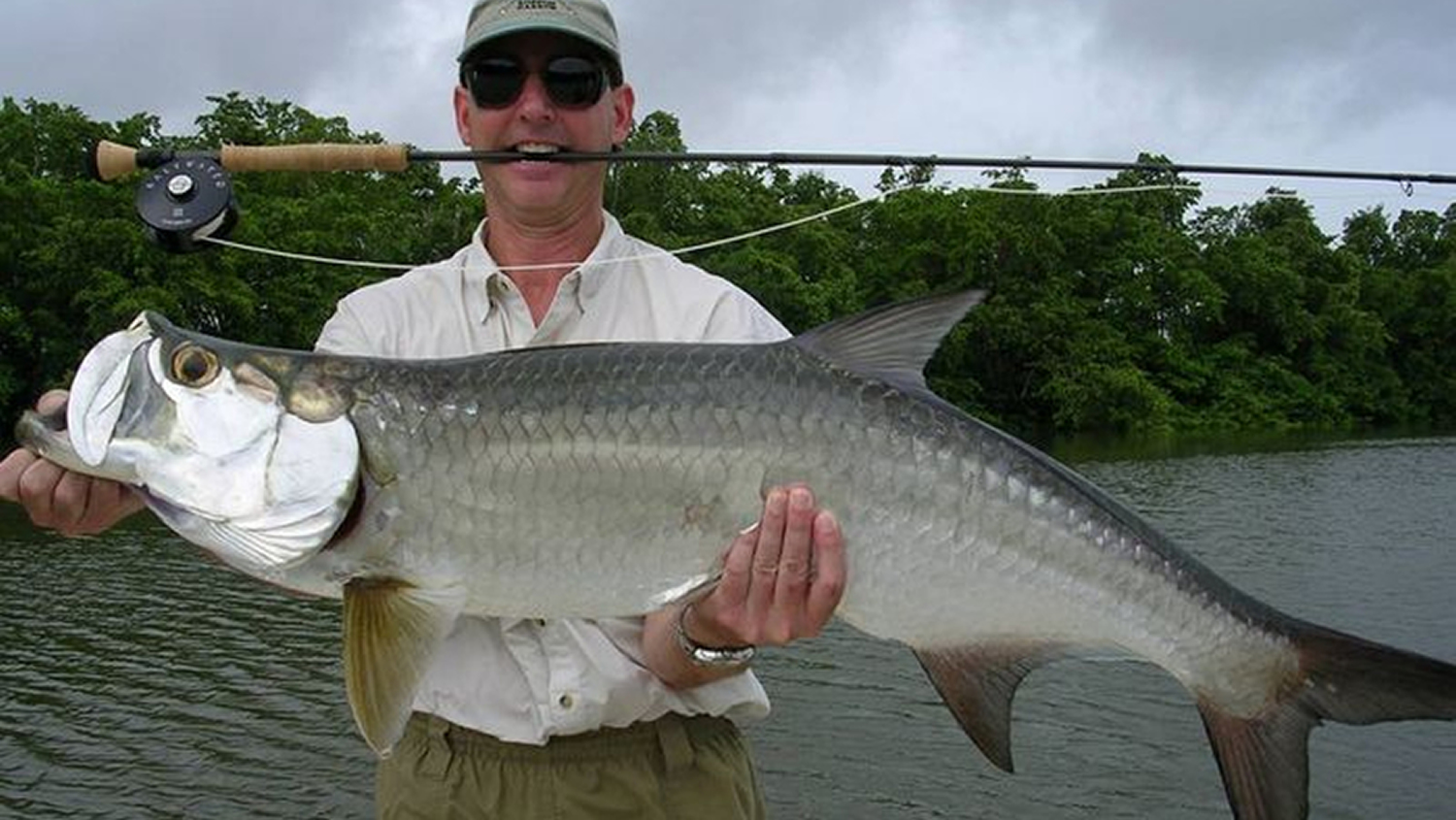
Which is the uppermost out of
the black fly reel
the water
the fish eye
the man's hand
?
the black fly reel

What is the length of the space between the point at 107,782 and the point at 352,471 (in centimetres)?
1065

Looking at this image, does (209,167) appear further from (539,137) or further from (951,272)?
(951,272)

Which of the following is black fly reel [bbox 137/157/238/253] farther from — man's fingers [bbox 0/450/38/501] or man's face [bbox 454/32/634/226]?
man's fingers [bbox 0/450/38/501]

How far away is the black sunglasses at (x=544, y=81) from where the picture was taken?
374cm

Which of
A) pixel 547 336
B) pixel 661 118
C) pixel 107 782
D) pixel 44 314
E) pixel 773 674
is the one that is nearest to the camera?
pixel 547 336

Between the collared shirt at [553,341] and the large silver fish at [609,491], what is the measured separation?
308 millimetres

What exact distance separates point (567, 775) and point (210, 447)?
4.01 ft

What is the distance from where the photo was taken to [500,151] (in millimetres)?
3840

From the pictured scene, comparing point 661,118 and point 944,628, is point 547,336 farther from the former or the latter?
point 661,118

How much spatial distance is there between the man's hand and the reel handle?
3006 millimetres

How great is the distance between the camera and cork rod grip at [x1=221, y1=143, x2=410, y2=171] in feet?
17.0

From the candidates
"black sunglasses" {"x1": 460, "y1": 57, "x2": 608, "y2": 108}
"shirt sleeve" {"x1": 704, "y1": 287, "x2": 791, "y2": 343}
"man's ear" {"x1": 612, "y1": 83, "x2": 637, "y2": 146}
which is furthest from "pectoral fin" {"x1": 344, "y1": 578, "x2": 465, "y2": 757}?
"man's ear" {"x1": 612, "y1": 83, "x2": 637, "y2": 146}

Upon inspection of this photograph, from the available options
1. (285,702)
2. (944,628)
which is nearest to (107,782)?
(285,702)

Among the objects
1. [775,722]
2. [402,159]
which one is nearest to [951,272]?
[775,722]
